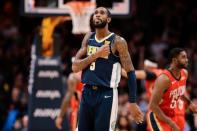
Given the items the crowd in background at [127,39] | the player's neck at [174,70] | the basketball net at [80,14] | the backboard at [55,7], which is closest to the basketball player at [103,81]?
the player's neck at [174,70]

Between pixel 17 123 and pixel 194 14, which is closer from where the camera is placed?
pixel 17 123

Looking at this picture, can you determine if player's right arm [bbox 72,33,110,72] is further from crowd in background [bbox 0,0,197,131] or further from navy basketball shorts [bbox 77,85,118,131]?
crowd in background [bbox 0,0,197,131]

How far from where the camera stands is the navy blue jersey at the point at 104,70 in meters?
7.77

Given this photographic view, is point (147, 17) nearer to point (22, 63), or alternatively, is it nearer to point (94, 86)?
point (22, 63)

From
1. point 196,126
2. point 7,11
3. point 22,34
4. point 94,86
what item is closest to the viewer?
point 94,86

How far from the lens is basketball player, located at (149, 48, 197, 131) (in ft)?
28.1

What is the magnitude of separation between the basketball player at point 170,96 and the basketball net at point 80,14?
12.5 ft

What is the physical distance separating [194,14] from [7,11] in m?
5.04

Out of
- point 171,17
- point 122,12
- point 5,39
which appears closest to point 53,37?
point 122,12

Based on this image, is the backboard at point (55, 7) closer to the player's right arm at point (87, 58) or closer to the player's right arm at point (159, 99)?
the player's right arm at point (159, 99)

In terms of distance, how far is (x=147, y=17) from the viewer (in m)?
18.2

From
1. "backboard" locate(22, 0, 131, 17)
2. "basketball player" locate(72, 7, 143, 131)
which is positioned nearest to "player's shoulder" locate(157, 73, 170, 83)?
"basketball player" locate(72, 7, 143, 131)

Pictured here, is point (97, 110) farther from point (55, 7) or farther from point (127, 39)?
point (127, 39)

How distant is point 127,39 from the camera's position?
17.2m
